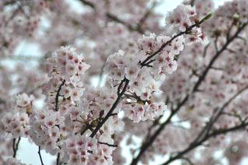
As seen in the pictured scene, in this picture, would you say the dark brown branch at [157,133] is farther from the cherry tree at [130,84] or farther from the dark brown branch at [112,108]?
the dark brown branch at [112,108]

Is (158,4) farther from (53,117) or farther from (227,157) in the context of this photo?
(53,117)

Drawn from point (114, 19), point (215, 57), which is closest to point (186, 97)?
point (215, 57)

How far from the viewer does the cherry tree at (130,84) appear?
8.91 ft

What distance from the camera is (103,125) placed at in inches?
111

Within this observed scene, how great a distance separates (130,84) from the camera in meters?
2.68

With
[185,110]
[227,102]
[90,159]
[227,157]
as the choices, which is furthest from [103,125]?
[227,157]

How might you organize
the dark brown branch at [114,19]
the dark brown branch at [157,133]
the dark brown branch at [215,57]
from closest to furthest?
1. the dark brown branch at [157,133]
2. the dark brown branch at [215,57]
3. the dark brown branch at [114,19]

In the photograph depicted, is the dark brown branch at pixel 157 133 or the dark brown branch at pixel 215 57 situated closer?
Result: the dark brown branch at pixel 157 133

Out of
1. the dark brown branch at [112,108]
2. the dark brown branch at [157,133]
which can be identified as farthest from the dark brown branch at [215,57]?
the dark brown branch at [112,108]

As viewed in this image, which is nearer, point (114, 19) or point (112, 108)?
point (112, 108)

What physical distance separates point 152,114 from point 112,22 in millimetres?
5565

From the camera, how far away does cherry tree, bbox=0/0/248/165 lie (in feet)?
8.91

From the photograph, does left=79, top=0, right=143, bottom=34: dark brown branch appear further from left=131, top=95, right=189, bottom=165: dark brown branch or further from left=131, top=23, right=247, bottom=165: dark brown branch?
left=131, top=95, right=189, bottom=165: dark brown branch

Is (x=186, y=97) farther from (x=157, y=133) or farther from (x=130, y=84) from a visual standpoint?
(x=130, y=84)
